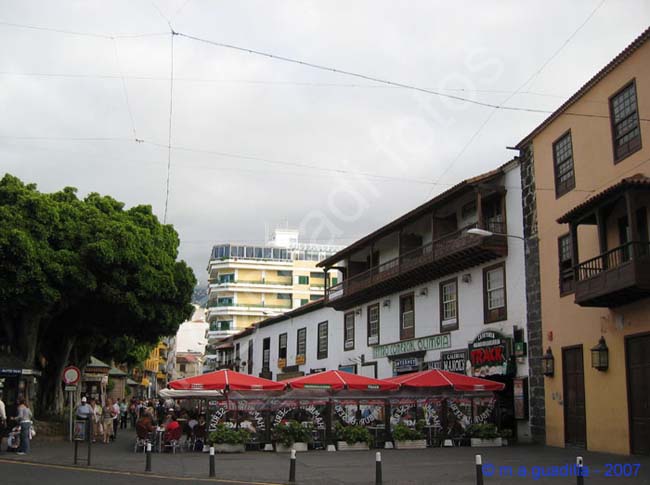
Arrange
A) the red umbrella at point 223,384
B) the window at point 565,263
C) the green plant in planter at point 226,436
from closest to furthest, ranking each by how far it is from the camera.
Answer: the window at point 565,263 → the green plant in planter at point 226,436 → the red umbrella at point 223,384

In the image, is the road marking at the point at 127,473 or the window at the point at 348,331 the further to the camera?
the window at the point at 348,331

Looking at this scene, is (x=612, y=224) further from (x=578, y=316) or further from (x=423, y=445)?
(x=423, y=445)

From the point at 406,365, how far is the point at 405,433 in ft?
31.3

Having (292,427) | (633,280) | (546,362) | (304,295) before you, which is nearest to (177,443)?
(292,427)

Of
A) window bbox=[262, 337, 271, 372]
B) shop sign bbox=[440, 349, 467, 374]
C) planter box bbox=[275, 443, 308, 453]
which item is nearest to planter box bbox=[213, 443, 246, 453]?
planter box bbox=[275, 443, 308, 453]

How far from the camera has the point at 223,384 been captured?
23391mm

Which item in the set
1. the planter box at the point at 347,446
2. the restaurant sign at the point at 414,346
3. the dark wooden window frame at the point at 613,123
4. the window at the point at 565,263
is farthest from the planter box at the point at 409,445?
the dark wooden window frame at the point at 613,123

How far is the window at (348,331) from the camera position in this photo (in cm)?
4021

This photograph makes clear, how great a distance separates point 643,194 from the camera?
18.2 m

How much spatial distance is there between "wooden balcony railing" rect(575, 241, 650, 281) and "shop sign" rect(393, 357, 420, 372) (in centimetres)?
1243

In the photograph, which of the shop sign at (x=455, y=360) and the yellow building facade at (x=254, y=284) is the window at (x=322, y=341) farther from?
the yellow building facade at (x=254, y=284)

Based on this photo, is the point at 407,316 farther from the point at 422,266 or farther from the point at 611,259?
the point at 611,259

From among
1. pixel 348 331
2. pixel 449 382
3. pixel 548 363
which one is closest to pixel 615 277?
pixel 548 363

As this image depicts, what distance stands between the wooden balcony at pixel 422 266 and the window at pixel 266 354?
15588mm
